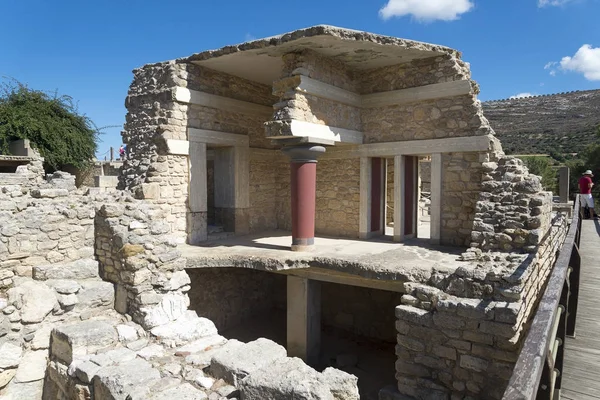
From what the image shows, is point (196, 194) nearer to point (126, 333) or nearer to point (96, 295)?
point (96, 295)

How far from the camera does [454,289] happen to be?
5.29 metres

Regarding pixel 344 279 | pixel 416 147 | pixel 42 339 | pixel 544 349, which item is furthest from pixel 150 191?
pixel 544 349

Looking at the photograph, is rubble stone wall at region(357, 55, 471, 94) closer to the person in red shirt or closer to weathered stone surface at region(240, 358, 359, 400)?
the person in red shirt

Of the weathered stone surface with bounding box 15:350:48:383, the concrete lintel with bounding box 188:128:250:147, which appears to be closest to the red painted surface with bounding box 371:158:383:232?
the concrete lintel with bounding box 188:128:250:147

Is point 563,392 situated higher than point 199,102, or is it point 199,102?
point 199,102

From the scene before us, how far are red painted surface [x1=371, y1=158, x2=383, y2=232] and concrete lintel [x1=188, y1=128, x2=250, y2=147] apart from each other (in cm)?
315

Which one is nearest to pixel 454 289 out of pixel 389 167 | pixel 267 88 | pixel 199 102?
pixel 199 102

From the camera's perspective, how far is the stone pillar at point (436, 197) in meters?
8.34

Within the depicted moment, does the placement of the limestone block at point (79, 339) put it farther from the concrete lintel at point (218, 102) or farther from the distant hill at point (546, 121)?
the distant hill at point (546, 121)

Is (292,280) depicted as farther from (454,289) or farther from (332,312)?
(454,289)

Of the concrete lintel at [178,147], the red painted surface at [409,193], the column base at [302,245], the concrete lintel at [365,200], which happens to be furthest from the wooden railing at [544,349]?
the concrete lintel at [178,147]

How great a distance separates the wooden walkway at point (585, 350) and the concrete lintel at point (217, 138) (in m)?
7.31

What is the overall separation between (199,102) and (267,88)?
8.21 feet

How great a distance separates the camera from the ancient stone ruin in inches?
191
